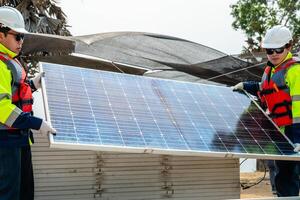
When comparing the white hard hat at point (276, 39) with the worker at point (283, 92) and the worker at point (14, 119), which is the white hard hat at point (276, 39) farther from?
the worker at point (14, 119)

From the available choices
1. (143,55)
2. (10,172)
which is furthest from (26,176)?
(143,55)

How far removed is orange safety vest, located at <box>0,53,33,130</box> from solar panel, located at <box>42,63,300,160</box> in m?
0.25

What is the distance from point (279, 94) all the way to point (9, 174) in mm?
3147

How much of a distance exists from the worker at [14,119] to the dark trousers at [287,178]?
280 cm

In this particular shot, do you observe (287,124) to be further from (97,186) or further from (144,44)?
(144,44)

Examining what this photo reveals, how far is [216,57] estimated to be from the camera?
9.59 m

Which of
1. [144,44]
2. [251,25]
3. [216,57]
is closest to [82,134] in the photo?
[144,44]

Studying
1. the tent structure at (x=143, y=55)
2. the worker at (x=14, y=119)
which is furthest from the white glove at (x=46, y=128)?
the tent structure at (x=143, y=55)

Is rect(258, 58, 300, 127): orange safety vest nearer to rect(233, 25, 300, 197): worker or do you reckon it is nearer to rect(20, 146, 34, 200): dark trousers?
rect(233, 25, 300, 197): worker

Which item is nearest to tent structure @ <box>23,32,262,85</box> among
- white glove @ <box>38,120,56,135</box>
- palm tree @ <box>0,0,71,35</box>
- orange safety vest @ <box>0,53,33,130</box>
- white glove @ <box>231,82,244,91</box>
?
white glove @ <box>231,82,244,91</box>

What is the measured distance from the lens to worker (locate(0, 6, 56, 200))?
4637mm

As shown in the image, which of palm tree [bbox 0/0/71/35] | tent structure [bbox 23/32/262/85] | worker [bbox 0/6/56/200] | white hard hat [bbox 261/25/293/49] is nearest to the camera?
worker [bbox 0/6/56/200]

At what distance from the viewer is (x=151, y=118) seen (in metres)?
5.96

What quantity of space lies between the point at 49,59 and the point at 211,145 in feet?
14.5
